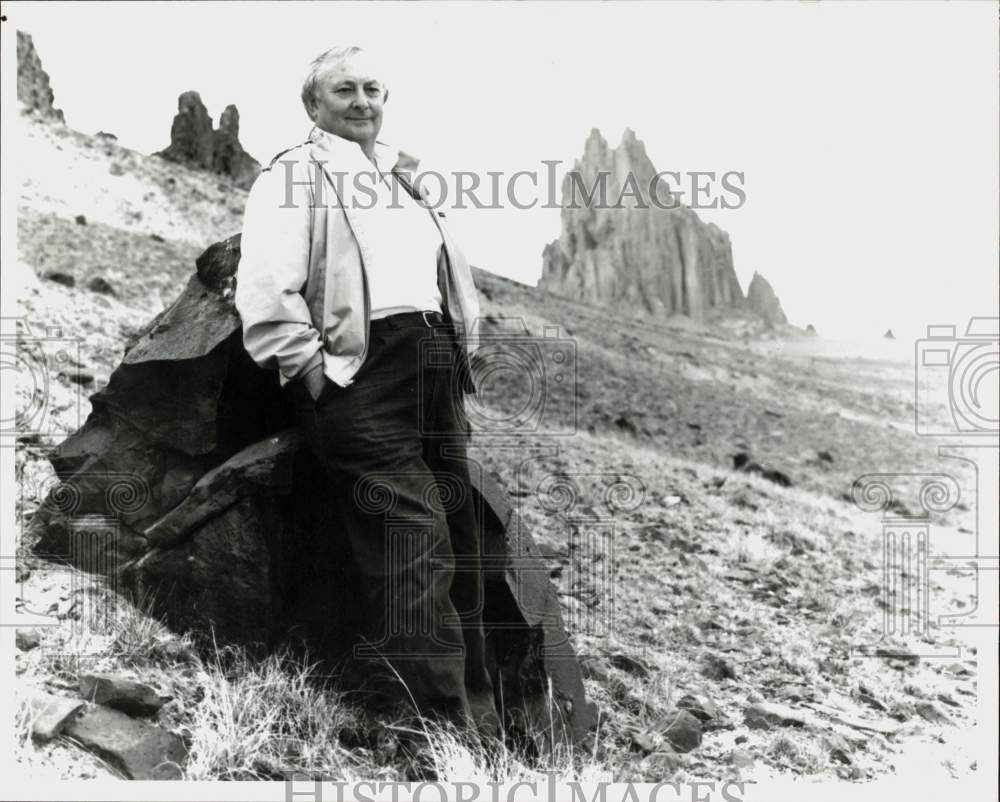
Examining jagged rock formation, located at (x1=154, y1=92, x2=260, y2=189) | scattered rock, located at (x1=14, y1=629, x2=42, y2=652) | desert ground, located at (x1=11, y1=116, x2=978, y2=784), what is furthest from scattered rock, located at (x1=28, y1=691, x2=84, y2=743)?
jagged rock formation, located at (x1=154, y1=92, x2=260, y2=189)

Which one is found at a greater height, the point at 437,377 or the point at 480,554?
the point at 437,377

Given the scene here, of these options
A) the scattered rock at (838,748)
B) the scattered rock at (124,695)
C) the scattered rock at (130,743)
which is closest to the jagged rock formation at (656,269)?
the scattered rock at (838,748)

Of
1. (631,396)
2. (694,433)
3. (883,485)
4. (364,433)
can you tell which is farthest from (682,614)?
(631,396)

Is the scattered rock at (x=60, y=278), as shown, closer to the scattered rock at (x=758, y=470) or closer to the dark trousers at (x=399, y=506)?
the scattered rock at (x=758, y=470)

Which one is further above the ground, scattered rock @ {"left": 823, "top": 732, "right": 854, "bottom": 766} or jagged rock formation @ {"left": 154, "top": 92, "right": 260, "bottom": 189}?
jagged rock formation @ {"left": 154, "top": 92, "right": 260, "bottom": 189}

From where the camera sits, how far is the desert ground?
3967 millimetres

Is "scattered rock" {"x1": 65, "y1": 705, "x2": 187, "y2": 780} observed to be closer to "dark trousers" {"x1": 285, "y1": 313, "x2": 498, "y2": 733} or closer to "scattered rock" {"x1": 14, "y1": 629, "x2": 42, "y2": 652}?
"scattered rock" {"x1": 14, "y1": 629, "x2": 42, "y2": 652}

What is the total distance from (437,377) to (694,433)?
12286 millimetres

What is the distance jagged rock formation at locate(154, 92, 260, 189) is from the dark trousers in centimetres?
3392

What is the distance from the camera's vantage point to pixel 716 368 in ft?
84.7

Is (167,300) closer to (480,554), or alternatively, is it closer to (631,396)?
(631,396)

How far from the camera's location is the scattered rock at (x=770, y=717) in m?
4.96

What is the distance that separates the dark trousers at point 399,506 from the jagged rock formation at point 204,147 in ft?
111

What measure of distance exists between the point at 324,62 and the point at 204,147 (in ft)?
118
